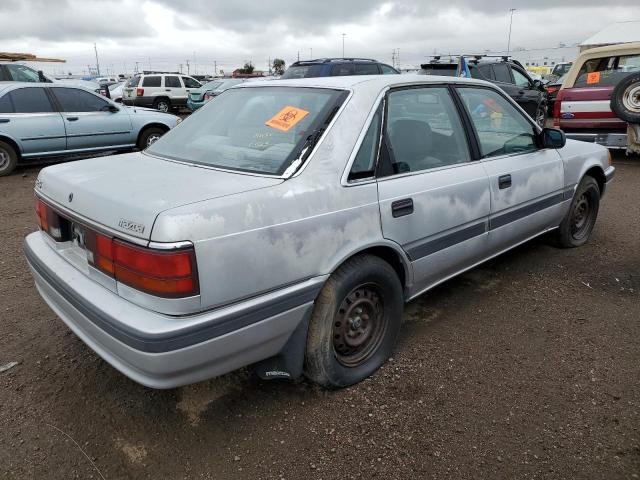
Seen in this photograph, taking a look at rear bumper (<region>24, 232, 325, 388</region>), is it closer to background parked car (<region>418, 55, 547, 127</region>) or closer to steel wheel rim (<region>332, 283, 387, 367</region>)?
steel wheel rim (<region>332, 283, 387, 367</region>)

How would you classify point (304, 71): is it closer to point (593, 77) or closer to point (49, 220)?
point (593, 77)

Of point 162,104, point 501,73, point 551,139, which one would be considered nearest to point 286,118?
point 551,139

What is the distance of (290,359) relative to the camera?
7.73ft

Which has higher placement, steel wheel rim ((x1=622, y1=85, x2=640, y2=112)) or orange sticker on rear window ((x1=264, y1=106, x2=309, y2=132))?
orange sticker on rear window ((x1=264, y1=106, x2=309, y2=132))

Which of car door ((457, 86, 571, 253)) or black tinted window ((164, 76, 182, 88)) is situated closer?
car door ((457, 86, 571, 253))

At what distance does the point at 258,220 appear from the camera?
205cm

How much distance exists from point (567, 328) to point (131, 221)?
2787 millimetres

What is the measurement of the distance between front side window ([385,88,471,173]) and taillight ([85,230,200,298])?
1.29 metres

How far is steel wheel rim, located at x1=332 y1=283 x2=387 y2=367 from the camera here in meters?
2.58

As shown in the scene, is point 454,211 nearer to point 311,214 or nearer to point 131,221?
point 311,214

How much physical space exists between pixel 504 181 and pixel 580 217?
1.83 metres

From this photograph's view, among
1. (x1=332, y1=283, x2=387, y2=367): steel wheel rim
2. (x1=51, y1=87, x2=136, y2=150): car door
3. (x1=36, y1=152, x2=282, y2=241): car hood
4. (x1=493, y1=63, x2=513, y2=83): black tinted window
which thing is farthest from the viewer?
(x1=493, y1=63, x2=513, y2=83): black tinted window

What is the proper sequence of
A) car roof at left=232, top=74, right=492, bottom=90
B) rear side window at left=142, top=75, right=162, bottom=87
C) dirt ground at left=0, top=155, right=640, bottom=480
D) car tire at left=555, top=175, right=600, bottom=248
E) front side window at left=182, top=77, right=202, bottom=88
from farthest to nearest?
1. front side window at left=182, top=77, right=202, bottom=88
2. rear side window at left=142, top=75, right=162, bottom=87
3. car tire at left=555, top=175, right=600, bottom=248
4. car roof at left=232, top=74, right=492, bottom=90
5. dirt ground at left=0, top=155, right=640, bottom=480

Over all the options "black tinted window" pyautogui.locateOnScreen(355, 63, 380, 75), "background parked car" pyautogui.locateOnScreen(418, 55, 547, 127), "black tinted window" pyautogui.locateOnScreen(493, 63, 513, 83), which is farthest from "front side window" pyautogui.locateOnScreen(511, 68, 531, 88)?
"black tinted window" pyautogui.locateOnScreen(355, 63, 380, 75)
